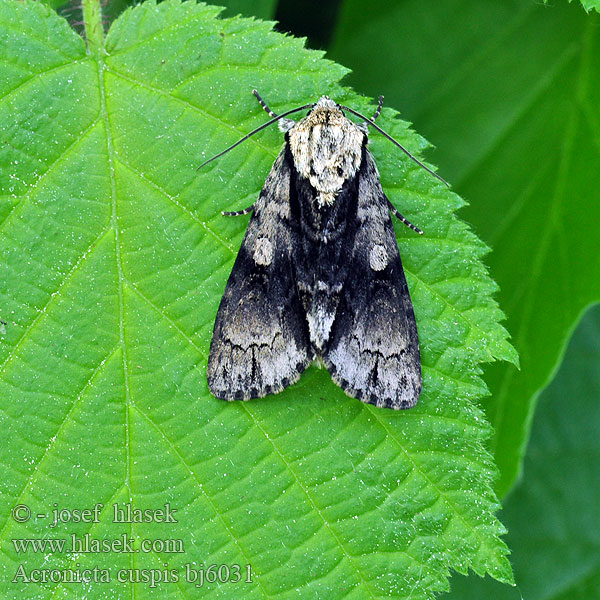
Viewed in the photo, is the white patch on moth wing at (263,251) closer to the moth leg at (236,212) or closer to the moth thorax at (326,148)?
the moth leg at (236,212)

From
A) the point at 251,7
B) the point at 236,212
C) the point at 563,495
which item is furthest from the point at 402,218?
the point at 563,495

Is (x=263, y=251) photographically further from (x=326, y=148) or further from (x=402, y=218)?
(x=402, y=218)

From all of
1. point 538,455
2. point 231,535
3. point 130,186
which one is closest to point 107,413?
point 231,535

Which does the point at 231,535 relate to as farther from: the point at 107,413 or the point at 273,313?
the point at 273,313

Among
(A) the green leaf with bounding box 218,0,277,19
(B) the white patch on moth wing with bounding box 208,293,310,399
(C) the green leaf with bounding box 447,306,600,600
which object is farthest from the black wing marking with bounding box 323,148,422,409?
(C) the green leaf with bounding box 447,306,600,600

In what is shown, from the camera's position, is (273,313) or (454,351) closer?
(454,351)

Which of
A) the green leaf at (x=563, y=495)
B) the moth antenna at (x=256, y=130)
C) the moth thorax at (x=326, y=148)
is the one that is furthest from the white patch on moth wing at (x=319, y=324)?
the green leaf at (x=563, y=495)
